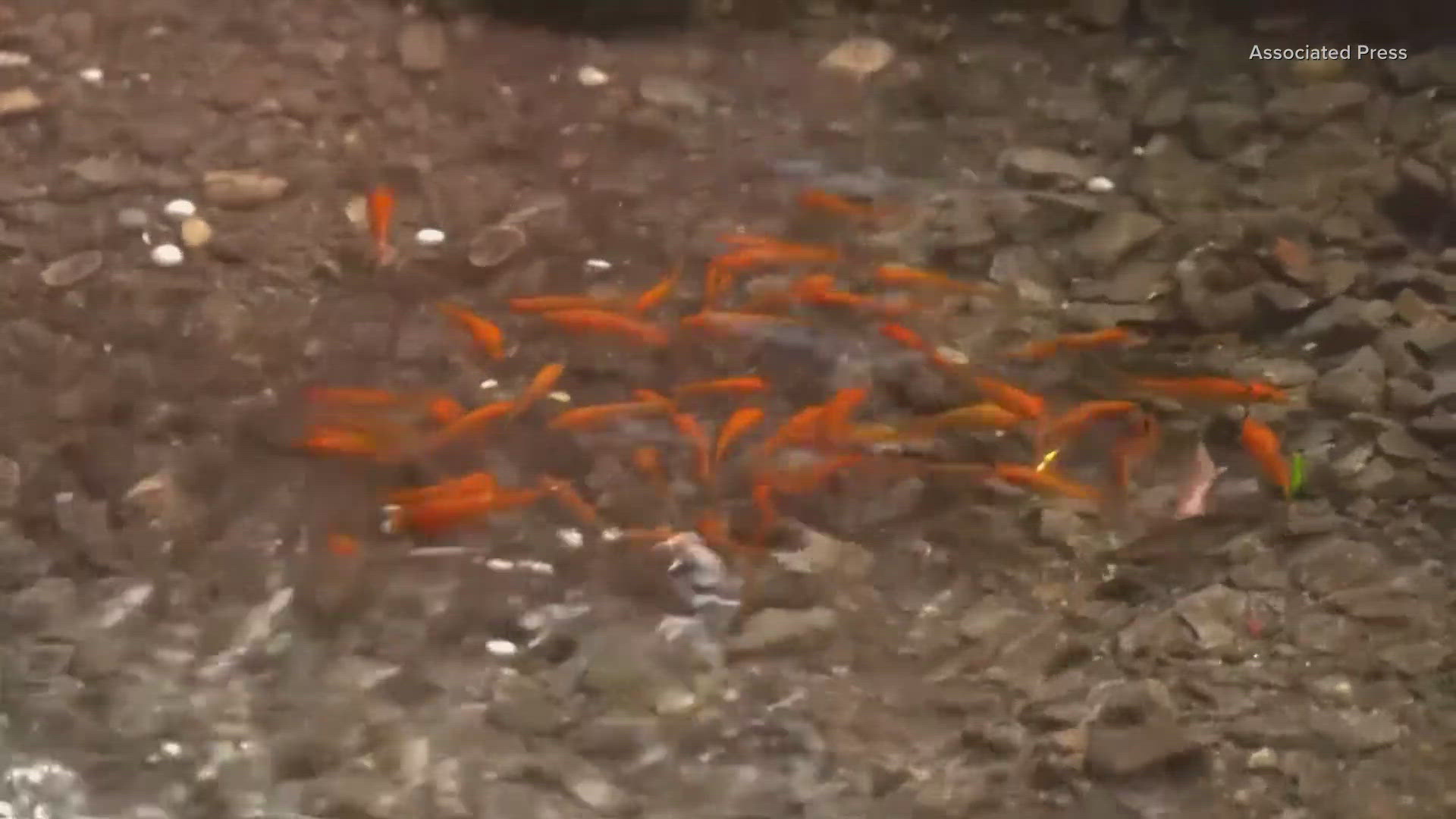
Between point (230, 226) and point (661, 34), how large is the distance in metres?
0.54

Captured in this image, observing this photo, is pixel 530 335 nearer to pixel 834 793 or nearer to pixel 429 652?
pixel 429 652

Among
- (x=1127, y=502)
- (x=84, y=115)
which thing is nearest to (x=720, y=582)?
(x=1127, y=502)

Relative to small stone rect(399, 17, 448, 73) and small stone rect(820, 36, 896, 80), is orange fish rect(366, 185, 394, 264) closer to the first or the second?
small stone rect(399, 17, 448, 73)

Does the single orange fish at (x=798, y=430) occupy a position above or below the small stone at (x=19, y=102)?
below

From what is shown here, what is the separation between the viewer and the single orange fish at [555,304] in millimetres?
1444

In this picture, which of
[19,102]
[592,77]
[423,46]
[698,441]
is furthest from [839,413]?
[19,102]

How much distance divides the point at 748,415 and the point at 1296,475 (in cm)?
57

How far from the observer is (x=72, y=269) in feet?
4.73

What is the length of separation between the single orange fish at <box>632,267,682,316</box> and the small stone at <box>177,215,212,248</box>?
18.8 inches

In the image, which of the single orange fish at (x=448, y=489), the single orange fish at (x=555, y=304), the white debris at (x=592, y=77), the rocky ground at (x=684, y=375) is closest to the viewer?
the rocky ground at (x=684, y=375)

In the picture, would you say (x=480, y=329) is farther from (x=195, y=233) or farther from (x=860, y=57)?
(x=860, y=57)

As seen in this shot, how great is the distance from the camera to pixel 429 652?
1.27 metres

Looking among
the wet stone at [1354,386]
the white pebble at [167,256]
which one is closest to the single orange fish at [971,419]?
the wet stone at [1354,386]

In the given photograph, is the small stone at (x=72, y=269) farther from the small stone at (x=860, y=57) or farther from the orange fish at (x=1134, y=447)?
the orange fish at (x=1134, y=447)
